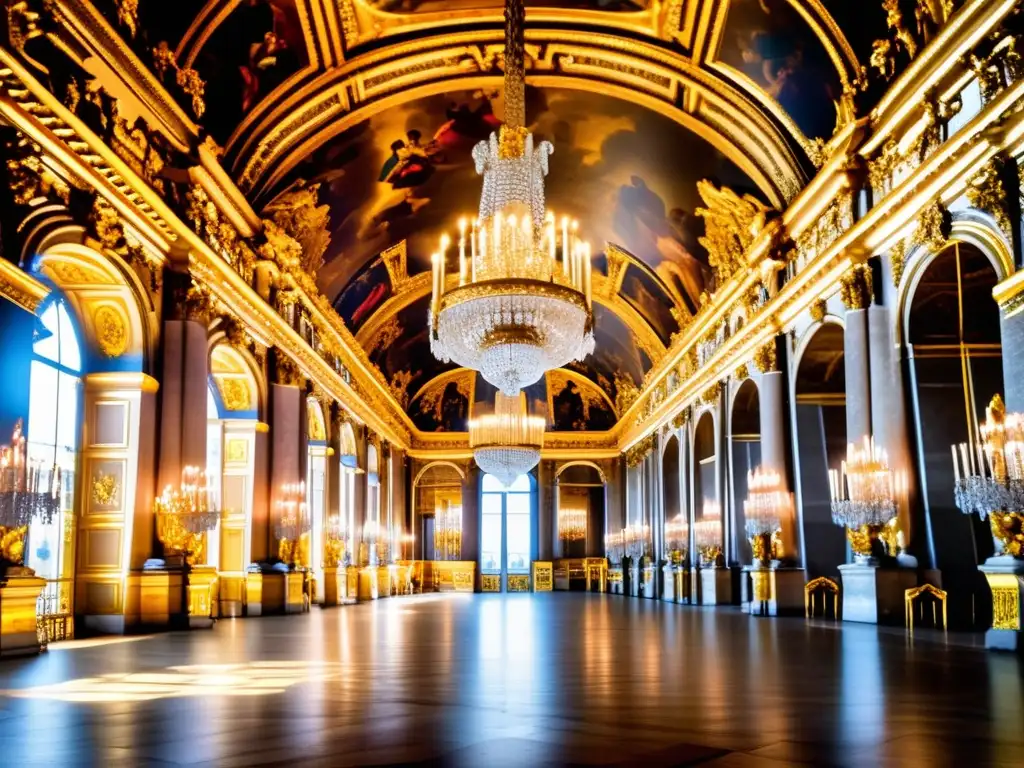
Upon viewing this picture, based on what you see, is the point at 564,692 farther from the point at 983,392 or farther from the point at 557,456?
the point at 557,456

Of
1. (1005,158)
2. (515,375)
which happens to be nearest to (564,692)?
(1005,158)

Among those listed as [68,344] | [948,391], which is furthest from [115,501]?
[948,391]

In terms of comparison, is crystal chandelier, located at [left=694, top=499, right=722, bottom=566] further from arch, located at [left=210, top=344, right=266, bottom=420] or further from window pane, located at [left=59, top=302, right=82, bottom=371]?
window pane, located at [left=59, top=302, right=82, bottom=371]

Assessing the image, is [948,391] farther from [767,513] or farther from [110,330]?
[110,330]

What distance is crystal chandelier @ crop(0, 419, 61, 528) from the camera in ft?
28.4

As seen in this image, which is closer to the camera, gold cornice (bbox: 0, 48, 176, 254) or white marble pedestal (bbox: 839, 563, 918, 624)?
gold cornice (bbox: 0, 48, 176, 254)

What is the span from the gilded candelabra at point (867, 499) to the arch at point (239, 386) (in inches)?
401

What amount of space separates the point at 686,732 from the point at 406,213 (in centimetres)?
1849

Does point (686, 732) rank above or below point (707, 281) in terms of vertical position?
below

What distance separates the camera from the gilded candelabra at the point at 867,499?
12.0m

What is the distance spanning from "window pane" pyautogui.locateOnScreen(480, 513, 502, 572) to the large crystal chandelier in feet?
77.2

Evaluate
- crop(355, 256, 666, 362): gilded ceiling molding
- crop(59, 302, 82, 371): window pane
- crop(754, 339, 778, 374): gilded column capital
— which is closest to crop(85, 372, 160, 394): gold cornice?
crop(59, 302, 82, 371): window pane

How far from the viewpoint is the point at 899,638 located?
32.5 feet

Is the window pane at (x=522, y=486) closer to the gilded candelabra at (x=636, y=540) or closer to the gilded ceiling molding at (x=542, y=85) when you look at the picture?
the gilded candelabra at (x=636, y=540)
